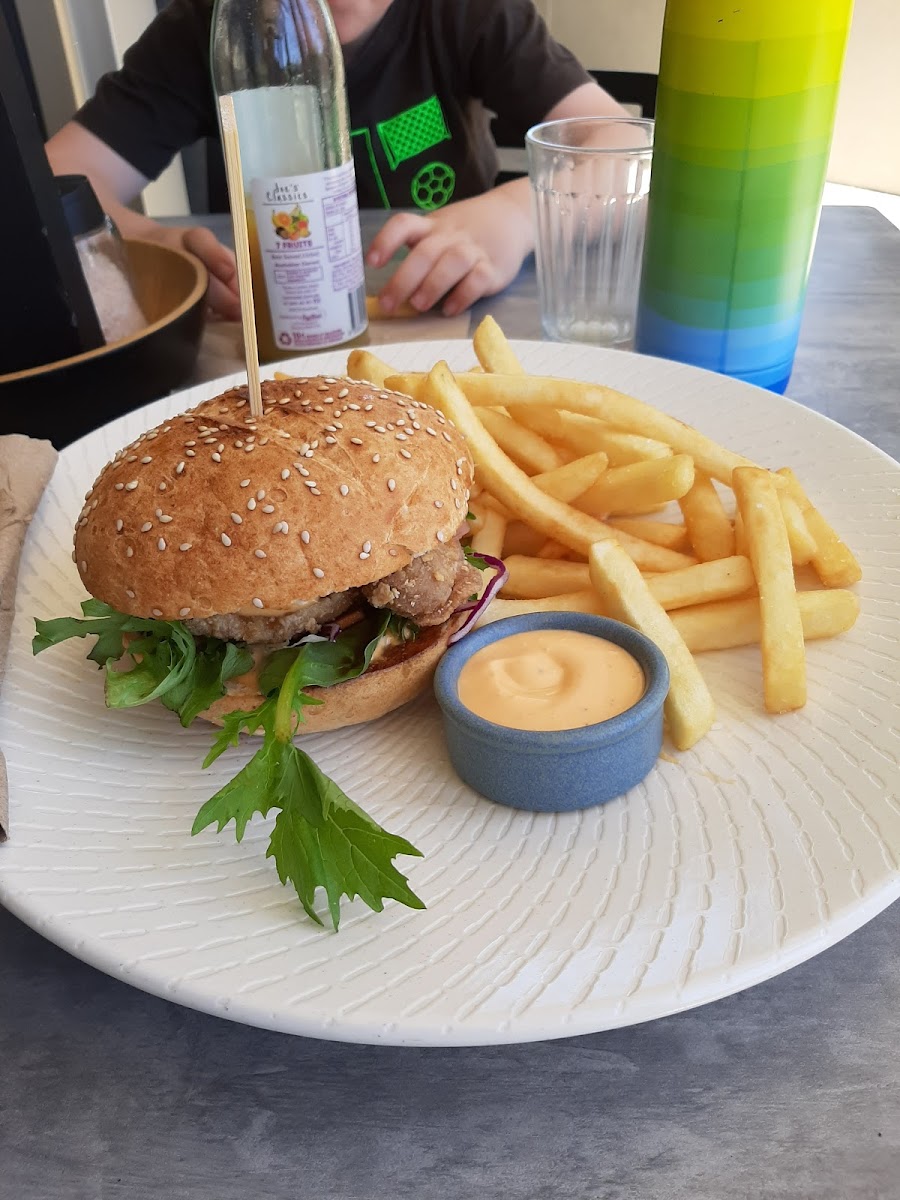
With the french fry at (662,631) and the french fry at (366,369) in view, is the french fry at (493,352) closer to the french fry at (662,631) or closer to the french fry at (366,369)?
the french fry at (366,369)

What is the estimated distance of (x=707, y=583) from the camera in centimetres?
181

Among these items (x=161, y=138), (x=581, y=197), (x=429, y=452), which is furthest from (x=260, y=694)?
(x=161, y=138)

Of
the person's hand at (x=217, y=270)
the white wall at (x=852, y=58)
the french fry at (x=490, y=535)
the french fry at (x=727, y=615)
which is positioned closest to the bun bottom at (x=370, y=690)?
the french fry at (x=727, y=615)

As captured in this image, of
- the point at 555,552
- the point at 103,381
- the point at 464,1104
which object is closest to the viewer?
the point at 464,1104

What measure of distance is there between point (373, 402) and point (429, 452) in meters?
0.16

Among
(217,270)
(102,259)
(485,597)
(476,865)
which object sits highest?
(102,259)

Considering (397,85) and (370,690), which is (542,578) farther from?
(397,85)

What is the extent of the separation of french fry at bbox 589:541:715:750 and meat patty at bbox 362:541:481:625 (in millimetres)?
265

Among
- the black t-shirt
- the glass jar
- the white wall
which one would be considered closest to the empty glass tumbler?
the glass jar

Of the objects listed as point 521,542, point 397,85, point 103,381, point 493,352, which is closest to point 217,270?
point 103,381

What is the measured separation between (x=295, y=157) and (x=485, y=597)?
1633 mm

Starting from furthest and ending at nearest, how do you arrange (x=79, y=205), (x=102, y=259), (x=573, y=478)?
(x=102, y=259) < (x=79, y=205) < (x=573, y=478)

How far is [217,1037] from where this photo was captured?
1.25 metres

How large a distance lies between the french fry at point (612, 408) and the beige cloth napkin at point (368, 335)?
104 cm
